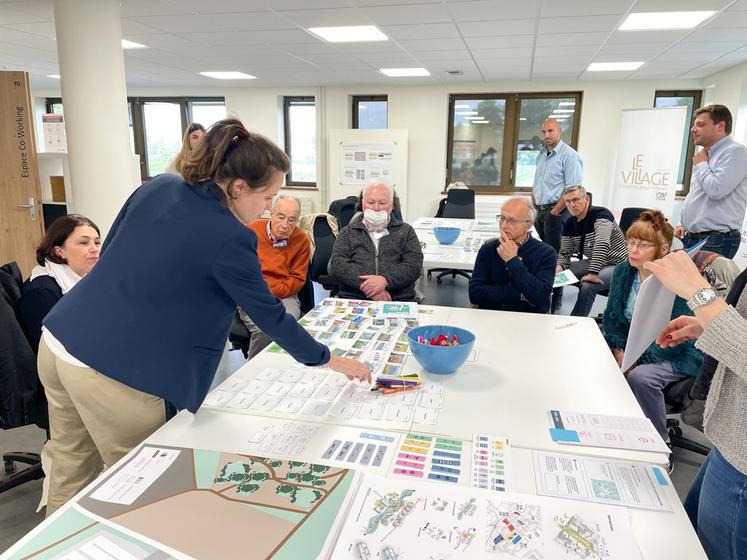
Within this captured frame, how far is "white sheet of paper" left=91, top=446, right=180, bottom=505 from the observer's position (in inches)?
41.5

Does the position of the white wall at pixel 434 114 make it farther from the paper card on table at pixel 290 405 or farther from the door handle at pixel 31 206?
the paper card on table at pixel 290 405

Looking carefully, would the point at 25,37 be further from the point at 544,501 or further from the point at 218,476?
the point at 544,501

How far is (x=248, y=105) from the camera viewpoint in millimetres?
9078

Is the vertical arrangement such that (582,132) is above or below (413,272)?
above

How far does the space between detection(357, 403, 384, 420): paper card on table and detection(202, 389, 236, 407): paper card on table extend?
0.39 m

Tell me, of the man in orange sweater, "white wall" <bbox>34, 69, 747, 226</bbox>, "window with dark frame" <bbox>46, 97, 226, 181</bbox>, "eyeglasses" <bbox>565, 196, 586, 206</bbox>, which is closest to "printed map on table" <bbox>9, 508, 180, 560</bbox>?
the man in orange sweater

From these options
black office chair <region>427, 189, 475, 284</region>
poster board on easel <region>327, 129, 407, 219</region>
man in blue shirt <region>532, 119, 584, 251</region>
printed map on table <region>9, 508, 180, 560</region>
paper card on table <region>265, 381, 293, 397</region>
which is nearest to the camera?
printed map on table <region>9, 508, 180, 560</region>

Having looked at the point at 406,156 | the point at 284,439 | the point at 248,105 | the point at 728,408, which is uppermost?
the point at 248,105

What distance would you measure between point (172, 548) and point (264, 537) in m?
0.15

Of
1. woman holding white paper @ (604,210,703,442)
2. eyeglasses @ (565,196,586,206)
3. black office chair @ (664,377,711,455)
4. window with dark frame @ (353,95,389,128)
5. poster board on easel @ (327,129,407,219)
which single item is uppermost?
window with dark frame @ (353,95,389,128)

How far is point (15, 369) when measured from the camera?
1920 millimetres

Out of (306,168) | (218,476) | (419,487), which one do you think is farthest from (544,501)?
(306,168)

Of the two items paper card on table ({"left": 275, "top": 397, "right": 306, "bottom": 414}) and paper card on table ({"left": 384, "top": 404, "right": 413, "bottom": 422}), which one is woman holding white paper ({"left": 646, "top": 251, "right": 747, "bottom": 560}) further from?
paper card on table ({"left": 275, "top": 397, "right": 306, "bottom": 414})

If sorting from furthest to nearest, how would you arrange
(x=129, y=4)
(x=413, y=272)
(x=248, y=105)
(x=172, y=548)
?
1. (x=248, y=105)
2. (x=129, y=4)
3. (x=413, y=272)
4. (x=172, y=548)
